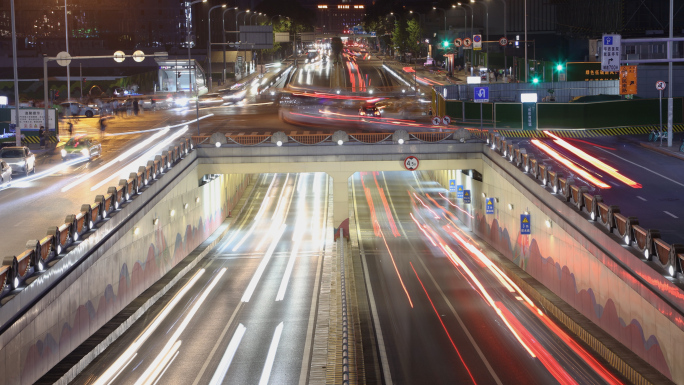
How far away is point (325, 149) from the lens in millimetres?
47406

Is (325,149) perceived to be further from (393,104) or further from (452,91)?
(393,104)

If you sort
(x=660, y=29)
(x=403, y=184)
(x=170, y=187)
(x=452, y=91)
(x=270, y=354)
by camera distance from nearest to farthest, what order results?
(x=270, y=354) → (x=170, y=187) → (x=403, y=184) → (x=452, y=91) → (x=660, y=29)

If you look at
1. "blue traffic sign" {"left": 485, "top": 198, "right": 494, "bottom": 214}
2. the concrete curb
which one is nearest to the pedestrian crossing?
the concrete curb

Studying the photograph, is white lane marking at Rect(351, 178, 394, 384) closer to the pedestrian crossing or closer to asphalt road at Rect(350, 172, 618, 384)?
asphalt road at Rect(350, 172, 618, 384)

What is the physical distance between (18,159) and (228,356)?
23.7 metres

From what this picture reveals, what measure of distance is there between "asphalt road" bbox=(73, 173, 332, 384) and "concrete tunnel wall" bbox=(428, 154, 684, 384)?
388 inches

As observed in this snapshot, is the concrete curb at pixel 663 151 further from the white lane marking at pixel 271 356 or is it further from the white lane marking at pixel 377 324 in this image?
the white lane marking at pixel 271 356

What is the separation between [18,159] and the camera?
140 ft

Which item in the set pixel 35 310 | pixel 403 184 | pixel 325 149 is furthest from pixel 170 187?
pixel 403 184

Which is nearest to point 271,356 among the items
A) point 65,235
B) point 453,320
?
point 65,235

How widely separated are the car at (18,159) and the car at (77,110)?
34.1 meters

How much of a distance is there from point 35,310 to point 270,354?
7895mm

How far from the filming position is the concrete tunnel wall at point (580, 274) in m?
20.8

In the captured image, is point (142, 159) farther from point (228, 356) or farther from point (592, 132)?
point (592, 132)
